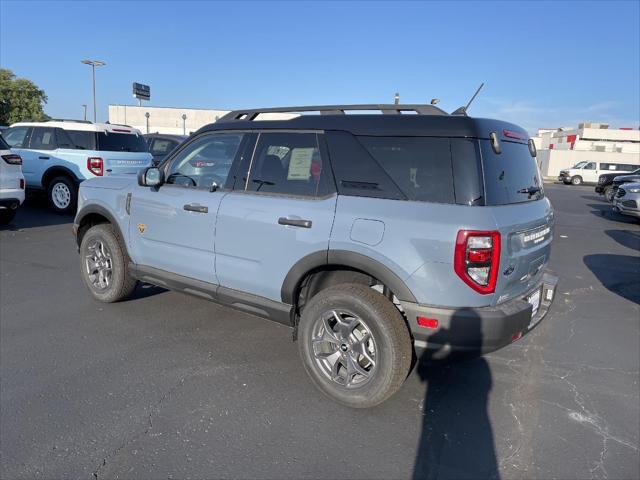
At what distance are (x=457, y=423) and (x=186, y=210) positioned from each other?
2.61m

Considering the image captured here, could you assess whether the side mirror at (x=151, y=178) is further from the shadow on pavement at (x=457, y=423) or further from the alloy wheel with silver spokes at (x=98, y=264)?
the shadow on pavement at (x=457, y=423)

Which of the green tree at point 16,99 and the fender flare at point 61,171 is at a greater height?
the green tree at point 16,99

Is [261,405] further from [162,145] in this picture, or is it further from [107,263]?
[162,145]

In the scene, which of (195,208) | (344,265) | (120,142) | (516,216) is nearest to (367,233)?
(344,265)

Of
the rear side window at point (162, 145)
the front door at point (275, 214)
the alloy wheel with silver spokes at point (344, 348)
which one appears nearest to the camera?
the alloy wheel with silver spokes at point (344, 348)

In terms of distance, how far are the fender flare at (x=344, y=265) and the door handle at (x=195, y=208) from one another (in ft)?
3.15

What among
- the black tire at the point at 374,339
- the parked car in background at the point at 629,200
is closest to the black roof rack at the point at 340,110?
the black tire at the point at 374,339

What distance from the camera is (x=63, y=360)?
3.48m

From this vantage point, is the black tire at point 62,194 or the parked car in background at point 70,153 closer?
the parked car in background at point 70,153

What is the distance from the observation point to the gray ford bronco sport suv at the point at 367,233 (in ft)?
8.64

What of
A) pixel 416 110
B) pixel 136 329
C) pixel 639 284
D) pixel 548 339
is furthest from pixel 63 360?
pixel 639 284

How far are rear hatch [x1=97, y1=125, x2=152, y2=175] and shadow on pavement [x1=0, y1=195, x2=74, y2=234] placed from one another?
1.46 metres

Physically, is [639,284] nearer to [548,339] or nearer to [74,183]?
[548,339]

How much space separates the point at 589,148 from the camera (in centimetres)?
5919
